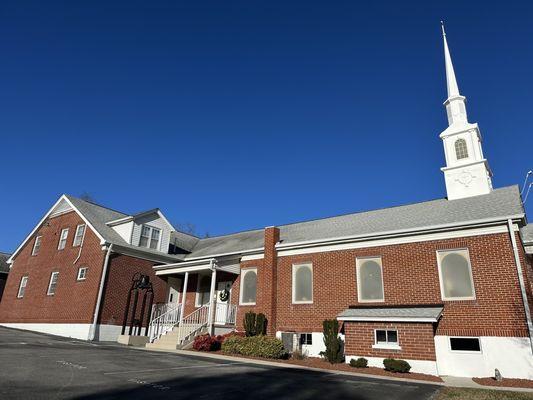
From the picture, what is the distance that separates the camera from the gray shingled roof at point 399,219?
15977mm

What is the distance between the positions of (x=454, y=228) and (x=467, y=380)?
227 inches

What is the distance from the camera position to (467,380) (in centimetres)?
1282

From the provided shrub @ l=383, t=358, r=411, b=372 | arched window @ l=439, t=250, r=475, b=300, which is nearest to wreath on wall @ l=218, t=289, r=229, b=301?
shrub @ l=383, t=358, r=411, b=372

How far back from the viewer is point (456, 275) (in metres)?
15.5

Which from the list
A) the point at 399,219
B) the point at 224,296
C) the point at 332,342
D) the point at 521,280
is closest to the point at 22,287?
the point at 224,296

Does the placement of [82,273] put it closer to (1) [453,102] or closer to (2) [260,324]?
(2) [260,324]

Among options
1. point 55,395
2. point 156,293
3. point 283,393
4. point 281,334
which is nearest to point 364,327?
point 281,334

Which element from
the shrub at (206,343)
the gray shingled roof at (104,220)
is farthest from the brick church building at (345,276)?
the shrub at (206,343)

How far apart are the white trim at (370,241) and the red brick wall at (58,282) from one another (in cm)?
1141

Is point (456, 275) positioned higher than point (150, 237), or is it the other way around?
point (150, 237)

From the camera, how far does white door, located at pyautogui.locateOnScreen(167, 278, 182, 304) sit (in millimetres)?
25328

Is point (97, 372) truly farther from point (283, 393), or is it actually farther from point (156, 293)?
point (156, 293)

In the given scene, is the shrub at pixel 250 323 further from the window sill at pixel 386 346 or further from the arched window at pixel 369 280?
the window sill at pixel 386 346

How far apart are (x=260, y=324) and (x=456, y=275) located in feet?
30.0
